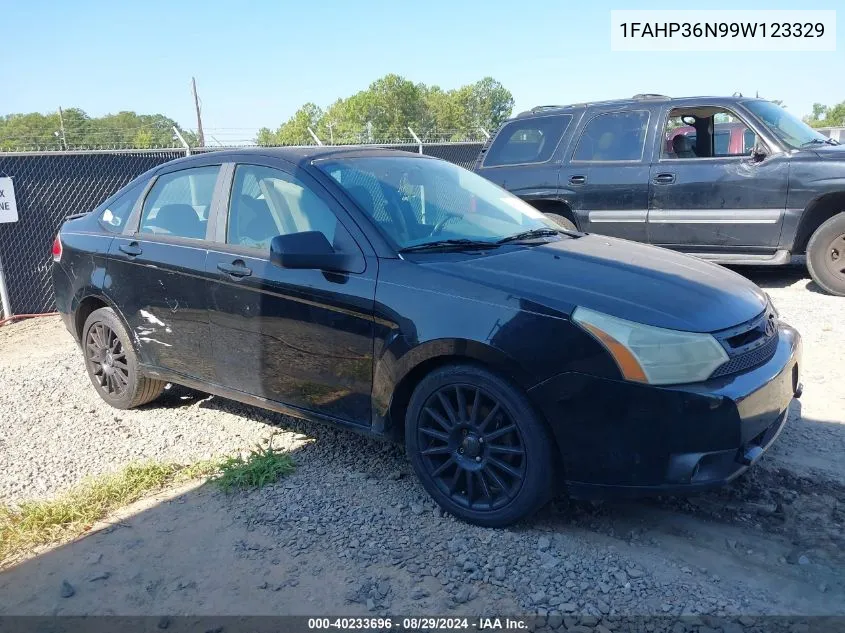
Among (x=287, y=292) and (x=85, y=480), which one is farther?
(x=85, y=480)

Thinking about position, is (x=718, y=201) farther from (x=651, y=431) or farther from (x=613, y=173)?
(x=651, y=431)

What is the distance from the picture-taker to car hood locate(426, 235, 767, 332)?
9.62ft

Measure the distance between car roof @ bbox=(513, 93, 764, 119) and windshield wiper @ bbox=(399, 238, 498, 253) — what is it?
4722 mm

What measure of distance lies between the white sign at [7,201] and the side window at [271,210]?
531 cm

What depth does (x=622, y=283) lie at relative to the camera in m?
3.16

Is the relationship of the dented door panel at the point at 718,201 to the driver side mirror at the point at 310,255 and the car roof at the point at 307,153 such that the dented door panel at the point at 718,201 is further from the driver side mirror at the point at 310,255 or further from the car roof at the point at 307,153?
the driver side mirror at the point at 310,255

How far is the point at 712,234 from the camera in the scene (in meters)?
7.20

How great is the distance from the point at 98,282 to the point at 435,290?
2730 mm

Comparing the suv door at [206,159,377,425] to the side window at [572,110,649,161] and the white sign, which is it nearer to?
the side window at [572,110,649,161]

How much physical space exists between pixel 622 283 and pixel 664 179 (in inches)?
182

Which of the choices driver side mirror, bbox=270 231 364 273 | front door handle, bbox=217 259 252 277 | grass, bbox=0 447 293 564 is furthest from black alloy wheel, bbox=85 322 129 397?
driver side mirror, bbox=270 231 364 273

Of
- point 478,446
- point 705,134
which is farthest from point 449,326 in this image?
point 705,134

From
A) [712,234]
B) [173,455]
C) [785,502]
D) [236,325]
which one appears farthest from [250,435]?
[712,234]

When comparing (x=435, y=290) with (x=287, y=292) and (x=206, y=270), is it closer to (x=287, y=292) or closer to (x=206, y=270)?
(x=287, y=292)
